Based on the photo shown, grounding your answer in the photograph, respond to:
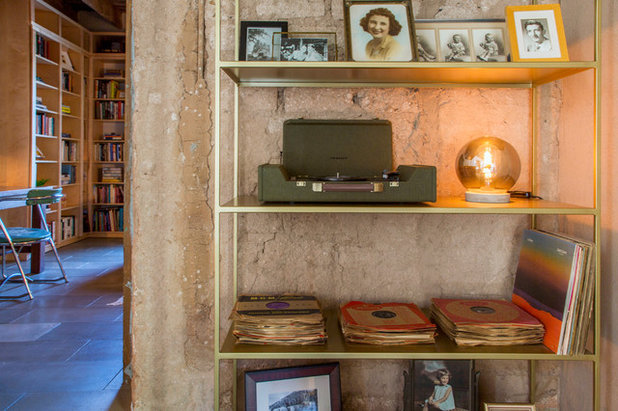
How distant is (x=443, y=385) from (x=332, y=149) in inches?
35.6

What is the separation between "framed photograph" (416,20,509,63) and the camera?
1.59 meters

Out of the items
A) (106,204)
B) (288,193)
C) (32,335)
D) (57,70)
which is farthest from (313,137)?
(106,204)

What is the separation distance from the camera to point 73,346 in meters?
3.03

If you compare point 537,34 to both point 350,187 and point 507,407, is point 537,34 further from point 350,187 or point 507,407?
point 507,407

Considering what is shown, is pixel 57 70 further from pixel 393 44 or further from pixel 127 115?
pixel 393 44

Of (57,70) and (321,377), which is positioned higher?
(57,70)

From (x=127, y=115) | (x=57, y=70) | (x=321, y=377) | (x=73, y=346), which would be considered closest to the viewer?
(x=321, y=377)

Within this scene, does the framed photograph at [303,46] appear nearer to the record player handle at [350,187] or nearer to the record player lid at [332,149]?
the record player lid at [332,149]

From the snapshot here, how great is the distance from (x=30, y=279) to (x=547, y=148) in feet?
15.3

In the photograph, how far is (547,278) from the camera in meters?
1.52

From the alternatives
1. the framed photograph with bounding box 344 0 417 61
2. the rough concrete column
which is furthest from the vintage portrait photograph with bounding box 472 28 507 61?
the rough concrete column

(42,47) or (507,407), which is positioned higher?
(42,47)

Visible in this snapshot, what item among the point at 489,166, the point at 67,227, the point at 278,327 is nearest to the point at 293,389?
the point at 278,327

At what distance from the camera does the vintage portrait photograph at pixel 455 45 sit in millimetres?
1592
